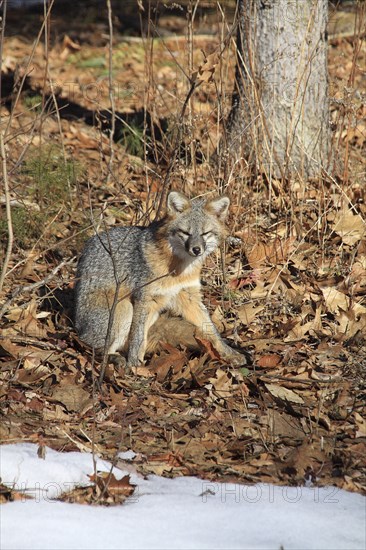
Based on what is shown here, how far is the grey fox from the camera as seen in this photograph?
6738 mm

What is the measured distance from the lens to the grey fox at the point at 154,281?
6.74m

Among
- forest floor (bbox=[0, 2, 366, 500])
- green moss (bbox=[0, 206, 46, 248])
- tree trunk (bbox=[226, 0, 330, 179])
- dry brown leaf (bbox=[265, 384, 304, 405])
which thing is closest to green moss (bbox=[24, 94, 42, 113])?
forest floor (bbox=[0, 2, 366, 500])

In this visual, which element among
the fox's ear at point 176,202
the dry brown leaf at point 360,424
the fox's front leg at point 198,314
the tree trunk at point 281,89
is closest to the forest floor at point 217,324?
the dry brown leaf at point 360,424

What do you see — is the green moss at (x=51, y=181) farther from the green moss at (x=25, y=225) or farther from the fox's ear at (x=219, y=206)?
the fox's ear at (x=219, y=206)

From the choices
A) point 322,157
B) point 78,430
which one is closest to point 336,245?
point 322,157

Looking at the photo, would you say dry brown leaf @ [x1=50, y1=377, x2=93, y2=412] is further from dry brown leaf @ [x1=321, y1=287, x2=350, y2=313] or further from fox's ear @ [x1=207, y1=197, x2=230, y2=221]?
dry brown leaf @ [x1=321, y1=287, x2=350, y2=313]

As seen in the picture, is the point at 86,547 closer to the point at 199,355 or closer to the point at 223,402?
the point at 223,402

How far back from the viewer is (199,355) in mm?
6664

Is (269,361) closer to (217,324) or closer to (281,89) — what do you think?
(217,324)

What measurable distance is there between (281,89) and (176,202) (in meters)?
2.62

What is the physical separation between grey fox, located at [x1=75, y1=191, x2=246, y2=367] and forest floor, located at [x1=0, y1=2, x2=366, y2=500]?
189 millimetres

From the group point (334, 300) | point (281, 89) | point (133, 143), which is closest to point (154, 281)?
point (334, 300)

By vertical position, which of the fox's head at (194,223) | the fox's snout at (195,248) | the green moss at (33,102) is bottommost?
the fox's snout at (195,248)

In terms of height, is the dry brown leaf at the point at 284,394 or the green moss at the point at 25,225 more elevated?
the green moss at the point at 25,225
